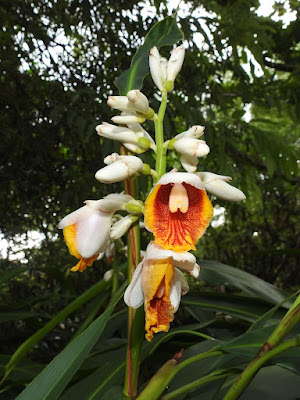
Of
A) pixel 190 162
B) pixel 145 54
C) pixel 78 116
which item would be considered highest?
pixel 78 116

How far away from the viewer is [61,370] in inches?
24.9

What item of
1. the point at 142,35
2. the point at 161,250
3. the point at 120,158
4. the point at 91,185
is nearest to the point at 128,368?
the point at 161,250

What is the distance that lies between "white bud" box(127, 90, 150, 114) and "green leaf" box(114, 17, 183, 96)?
117 mm

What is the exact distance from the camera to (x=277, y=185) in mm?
3809

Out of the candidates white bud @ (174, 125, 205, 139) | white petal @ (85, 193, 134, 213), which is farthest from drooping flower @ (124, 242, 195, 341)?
white bud @ (174, 125, 205, 139)

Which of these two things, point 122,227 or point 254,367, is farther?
point 122,227

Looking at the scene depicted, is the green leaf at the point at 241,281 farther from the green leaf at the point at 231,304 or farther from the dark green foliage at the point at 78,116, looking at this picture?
the dark green foliage at the point at 78,116

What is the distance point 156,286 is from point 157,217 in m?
0.11

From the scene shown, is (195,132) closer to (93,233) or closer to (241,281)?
(93,233)

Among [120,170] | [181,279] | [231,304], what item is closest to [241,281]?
[231,304]

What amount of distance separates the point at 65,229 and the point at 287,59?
335 centimetres

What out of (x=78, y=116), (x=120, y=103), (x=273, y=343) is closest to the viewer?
(x=273, y=343)

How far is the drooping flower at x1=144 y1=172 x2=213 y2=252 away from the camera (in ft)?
2.18

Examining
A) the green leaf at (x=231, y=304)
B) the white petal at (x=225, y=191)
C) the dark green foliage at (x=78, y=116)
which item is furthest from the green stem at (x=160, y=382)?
the dark green foliage at (x=78, y=116)
